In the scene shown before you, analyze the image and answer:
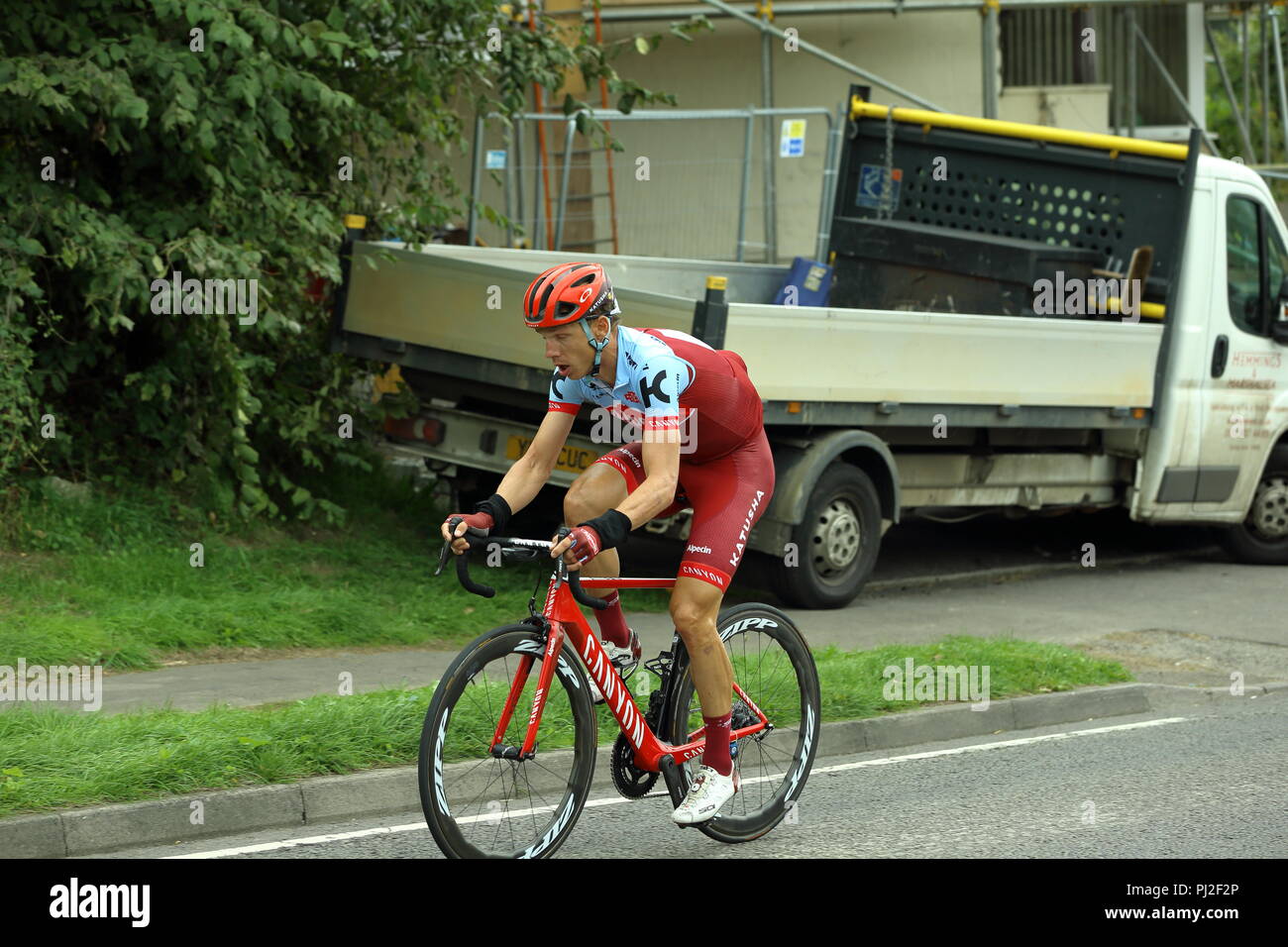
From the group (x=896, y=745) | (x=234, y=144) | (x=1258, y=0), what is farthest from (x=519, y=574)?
(x=1258, y=0)

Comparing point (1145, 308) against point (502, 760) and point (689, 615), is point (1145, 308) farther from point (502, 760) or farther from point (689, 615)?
point (502, 760)

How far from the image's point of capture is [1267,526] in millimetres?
13789

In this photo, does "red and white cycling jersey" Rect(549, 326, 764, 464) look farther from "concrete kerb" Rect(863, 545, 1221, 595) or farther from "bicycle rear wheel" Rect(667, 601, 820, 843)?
"concrete kerb" Rect(863, 545, 1221, 595)

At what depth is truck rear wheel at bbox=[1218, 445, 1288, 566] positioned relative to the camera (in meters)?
13.6

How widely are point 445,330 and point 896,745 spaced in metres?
4.18

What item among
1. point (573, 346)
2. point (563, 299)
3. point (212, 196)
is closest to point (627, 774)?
point (573, 346)

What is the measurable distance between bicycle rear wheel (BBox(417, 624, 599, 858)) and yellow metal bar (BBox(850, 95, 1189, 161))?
8.09m

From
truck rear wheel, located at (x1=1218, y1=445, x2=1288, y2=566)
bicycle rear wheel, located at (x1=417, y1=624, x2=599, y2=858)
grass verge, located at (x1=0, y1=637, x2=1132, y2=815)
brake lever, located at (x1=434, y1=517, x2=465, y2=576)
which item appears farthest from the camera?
truck rear wheel, located at (x1=1218, y1=445, x2=1288, y2=566)

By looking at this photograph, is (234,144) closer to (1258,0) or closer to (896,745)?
(896,745)

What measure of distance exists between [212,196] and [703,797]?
582 centimetres

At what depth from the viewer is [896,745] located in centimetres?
768

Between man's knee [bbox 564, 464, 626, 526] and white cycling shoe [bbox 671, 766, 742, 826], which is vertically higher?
man's knee [bbox 564, 464, 626, 526]

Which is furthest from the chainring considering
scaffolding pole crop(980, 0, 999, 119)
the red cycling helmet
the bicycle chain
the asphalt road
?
scaffolding pole crop(980, 0, 999, 119)

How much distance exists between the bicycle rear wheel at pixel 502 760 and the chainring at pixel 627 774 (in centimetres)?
18
